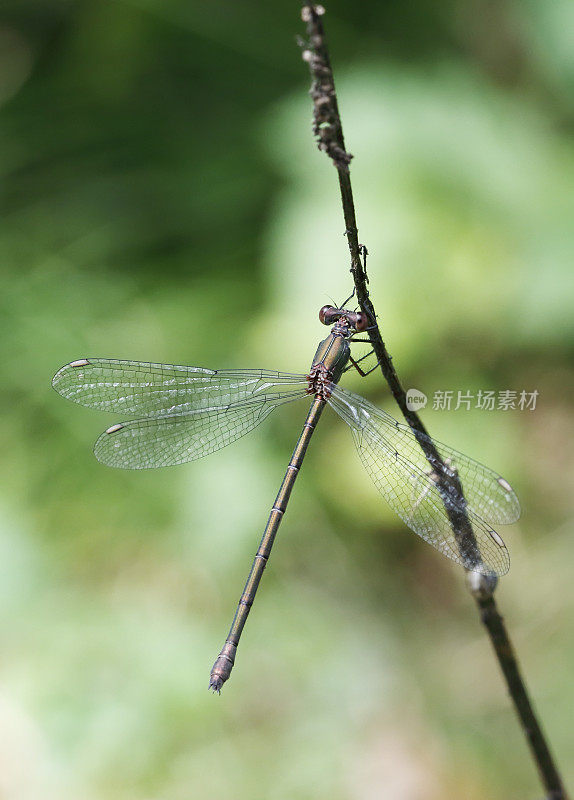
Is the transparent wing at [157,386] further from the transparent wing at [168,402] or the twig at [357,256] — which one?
the twig at [357,256]

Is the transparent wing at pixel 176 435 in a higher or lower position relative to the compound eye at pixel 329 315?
lower

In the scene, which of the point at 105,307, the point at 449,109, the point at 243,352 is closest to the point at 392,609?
the point at 243,352

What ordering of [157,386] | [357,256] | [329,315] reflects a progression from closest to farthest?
[357,256] < [329,315] < [157,386]

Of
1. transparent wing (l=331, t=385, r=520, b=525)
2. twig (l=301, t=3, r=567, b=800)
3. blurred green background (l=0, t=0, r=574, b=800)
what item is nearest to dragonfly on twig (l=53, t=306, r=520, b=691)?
transparent wing (l=331, t=385, r=520, b=525)

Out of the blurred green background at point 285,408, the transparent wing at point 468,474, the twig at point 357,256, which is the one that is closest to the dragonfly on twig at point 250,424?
the transparent wing at point 468,474

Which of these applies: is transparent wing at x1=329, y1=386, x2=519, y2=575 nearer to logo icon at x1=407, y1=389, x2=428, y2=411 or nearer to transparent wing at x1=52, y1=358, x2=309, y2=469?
transparent wing at x1=52, y1=358, x2=309, y2=469

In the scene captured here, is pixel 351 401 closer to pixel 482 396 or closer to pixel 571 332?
pixel 482 396

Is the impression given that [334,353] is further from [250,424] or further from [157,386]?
[157,386]

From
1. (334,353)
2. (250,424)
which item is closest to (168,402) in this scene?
(250,424)
